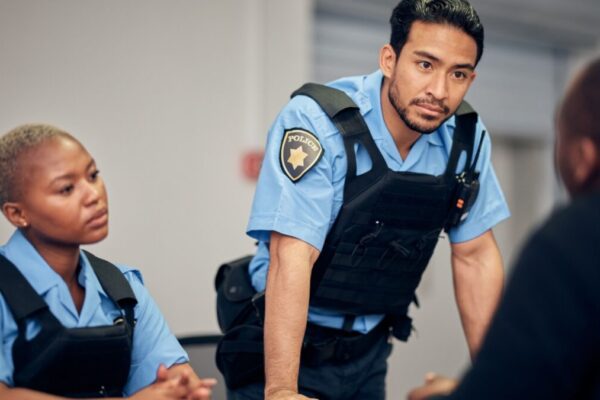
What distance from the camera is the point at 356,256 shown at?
1778 millimetres

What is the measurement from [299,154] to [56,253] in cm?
51

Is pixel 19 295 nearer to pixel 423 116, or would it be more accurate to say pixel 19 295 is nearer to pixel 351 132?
pixel 351 132

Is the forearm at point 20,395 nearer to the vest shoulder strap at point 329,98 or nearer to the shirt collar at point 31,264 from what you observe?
the shirt collar at point 31,264

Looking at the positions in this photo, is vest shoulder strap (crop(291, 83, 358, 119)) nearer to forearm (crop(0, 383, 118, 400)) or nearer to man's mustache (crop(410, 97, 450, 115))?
man's mustache (crop(410, 97, 450, 115))

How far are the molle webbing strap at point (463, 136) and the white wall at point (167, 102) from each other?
56.1 inches

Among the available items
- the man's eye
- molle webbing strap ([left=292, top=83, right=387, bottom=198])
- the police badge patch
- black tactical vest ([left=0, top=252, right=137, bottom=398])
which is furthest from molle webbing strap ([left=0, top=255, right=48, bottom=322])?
the man's eye

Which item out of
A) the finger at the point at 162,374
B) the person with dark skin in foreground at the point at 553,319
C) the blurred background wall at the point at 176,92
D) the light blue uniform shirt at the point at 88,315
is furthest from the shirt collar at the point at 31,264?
the blurred background wall at the point at 176,92

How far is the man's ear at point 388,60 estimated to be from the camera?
1822mm

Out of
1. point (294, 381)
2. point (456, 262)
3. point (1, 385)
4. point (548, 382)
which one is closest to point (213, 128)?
point (456, 262)

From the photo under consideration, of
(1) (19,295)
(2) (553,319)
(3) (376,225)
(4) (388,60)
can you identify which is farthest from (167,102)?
(2) (553,319)

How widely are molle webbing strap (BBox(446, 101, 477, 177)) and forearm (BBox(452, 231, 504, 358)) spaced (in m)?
0.19

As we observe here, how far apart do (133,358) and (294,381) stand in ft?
0.97

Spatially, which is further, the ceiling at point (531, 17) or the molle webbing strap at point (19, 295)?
the ceiling at point (531, 17)

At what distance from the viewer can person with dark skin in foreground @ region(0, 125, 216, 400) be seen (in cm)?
134
